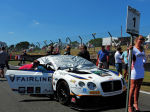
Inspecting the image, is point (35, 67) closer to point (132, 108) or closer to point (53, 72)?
point (53, 72)

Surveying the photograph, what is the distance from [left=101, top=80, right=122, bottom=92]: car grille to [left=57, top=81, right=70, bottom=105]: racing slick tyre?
2.92 ft

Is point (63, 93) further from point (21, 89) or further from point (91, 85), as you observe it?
point (21, 89)

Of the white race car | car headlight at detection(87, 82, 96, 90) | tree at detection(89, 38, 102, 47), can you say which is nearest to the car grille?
the white race car

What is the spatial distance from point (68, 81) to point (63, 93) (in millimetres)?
396

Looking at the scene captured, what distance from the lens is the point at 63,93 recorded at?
515 centimetres

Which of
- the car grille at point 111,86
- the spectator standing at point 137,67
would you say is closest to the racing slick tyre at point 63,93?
the car grille at point 111,86

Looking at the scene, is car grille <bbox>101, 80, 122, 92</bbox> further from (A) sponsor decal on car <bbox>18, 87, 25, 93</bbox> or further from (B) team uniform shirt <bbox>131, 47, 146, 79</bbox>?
(A) sponsor decal on car <bbox>18, 87, 25, 93</bbox>

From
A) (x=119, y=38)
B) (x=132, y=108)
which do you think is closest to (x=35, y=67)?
(x=132, y=108)

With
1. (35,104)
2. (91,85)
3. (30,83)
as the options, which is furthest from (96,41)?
(91,85)

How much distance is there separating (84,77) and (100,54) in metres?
4.93

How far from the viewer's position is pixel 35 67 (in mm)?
6398

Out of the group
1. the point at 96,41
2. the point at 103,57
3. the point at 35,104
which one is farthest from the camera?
the point at 96,41

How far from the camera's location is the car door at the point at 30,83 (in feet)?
18.2

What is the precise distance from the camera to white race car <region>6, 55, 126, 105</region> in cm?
473
